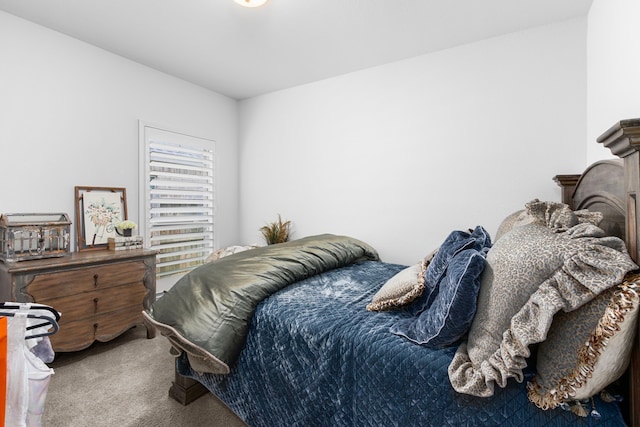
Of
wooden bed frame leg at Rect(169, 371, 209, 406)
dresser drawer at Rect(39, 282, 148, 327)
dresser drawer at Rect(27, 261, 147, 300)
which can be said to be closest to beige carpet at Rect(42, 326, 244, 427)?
wooden bed frame leg at Rect(169, 371, 209, 406)

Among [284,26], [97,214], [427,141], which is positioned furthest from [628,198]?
[97,214]

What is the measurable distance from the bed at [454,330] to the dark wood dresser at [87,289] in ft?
3.28

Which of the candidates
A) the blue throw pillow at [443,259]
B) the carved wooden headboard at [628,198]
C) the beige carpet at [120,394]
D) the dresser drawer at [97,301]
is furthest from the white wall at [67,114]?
the carved wooden headboard at [628,198]

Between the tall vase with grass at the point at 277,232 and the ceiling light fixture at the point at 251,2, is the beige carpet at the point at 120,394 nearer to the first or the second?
the tall vase with grass at the point at 277,232

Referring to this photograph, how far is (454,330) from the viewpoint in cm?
109

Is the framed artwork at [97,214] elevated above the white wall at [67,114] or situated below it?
below

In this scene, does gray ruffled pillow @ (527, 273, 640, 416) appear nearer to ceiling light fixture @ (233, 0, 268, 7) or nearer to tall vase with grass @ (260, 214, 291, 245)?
ceiling light fixture @ (233, 0, 268, 7)

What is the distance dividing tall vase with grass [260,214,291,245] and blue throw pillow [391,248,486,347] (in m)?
2.55

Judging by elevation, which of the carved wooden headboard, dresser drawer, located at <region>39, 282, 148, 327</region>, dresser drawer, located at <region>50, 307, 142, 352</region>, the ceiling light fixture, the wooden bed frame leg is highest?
the ceiling light fixture

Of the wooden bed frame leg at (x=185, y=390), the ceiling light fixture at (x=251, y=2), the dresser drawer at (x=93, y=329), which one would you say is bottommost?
the wooden bed frame leg at (x=185, y=390)

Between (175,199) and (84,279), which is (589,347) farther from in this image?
(175,199)

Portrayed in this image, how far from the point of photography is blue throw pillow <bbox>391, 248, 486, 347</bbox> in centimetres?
105

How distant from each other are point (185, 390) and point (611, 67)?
310 cm

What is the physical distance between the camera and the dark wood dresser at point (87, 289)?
208 cm
